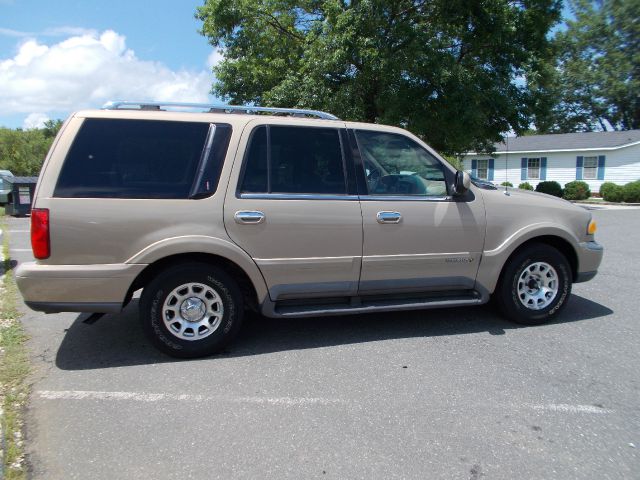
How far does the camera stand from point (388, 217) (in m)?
4.47

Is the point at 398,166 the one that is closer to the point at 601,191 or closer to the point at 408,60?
the point at 408,60

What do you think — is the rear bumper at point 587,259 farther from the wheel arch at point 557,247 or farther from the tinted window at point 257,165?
the tinted window at point 257,165

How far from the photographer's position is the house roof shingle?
100 feet

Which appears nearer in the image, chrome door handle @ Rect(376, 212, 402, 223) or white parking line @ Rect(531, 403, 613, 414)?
white parking line @ Rect(531, 403, 613, 414)

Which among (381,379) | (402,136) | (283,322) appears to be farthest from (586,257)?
(283,322)

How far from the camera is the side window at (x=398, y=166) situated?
461 centimetres

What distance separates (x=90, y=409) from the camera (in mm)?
3404

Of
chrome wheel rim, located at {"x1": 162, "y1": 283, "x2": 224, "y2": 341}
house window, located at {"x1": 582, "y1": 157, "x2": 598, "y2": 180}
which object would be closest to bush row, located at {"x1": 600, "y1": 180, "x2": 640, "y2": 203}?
house window, located at {"x1": 582, "y1": 157, "x2": 598, "y2": 180}

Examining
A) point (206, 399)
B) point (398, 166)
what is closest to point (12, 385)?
point (206, 399)

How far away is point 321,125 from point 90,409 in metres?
2.94

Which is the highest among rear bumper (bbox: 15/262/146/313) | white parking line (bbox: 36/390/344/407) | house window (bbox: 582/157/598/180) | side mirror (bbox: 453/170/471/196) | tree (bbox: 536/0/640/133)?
tree (bbox: 536/0/640/133)

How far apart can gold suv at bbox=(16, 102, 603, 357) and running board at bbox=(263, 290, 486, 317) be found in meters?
0.02

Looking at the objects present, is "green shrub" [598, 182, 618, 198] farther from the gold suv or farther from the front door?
the front door

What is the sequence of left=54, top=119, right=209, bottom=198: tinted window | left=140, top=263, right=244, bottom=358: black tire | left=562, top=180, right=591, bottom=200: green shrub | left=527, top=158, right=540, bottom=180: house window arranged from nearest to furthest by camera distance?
left=54, top=119, right=209, bottom=198: tinted window, left=140, top=263, right=244, bottom=358: black tire, left=562, top=180, right=591, bottom=200: green shrub, left=527, top=158, right=540, bottom=180: house window
